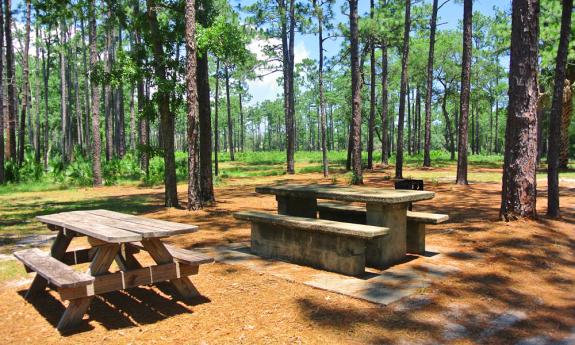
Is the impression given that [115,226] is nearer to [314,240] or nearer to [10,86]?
[314,240]

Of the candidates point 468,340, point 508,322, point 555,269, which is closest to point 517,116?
point 555,269

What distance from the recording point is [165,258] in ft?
15.2

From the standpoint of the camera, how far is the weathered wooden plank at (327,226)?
198 inches

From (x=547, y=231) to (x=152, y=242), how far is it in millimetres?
6115

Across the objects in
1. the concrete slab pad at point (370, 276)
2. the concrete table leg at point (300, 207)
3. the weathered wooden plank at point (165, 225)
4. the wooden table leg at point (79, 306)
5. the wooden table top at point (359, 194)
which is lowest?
the concrete slab pad at point (370, 276)

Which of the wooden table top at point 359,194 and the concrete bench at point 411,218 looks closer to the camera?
the wooden table top at point 359,194

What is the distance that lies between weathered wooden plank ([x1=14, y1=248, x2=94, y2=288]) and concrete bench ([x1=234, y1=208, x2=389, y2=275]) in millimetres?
2598

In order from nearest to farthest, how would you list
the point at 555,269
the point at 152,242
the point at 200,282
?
the point at 152,242 < the point at 200,282 < the point at 555,269

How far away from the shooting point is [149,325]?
13.8 feet

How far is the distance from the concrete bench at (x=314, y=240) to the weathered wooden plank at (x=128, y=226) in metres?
1.93

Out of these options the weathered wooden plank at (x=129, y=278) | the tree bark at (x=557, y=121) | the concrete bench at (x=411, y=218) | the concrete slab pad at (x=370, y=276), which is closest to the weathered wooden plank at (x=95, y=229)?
the weathered wooden plank at (x=129, y=278)

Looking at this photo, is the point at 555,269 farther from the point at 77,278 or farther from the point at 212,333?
the point at 77,278

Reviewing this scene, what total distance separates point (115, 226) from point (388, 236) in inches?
132

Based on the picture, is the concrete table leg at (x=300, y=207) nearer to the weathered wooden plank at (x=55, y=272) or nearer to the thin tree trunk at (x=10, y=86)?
the weathered wooden plank at (x=55, y=272)
